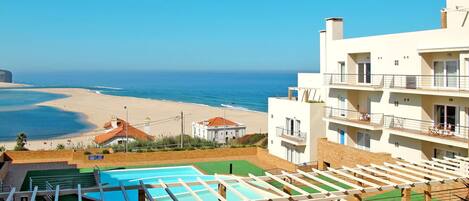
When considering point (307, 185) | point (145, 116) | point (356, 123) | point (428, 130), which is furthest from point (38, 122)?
point (307, 185)

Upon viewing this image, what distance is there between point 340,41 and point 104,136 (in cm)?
2177

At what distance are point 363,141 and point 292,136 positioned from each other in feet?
13.5

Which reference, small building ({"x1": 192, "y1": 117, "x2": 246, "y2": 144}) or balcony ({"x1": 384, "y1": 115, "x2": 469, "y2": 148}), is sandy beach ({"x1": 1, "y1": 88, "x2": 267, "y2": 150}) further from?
balcony ({"x1": 384, "y1": 115, "x2": 469, "y2": 148})

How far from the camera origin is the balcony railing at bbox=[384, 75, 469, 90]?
60.0ft

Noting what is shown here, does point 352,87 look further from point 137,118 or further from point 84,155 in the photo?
point 137,118

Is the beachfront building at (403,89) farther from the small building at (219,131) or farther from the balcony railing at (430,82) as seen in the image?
the small building at (219,131)

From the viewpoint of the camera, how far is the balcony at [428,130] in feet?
59.3

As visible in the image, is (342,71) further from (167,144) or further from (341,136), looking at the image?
(167,144)

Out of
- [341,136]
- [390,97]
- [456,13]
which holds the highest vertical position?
[456,13]

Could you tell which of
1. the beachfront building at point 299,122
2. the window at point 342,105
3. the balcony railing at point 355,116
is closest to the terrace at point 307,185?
the balcony railing at point 355,116

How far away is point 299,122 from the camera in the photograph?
26.6 meters

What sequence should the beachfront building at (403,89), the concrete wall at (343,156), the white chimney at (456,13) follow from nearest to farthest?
the beachfront building at (403,89)
the white chimney at (456,13)
the concrete wall at (343,156)

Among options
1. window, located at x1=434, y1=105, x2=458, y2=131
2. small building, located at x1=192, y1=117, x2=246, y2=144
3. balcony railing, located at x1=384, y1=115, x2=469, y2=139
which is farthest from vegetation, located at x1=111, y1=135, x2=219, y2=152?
window, located at x1=434, y1=105, x2=458, y2=131

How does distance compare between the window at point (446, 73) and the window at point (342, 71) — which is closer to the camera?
the window at point (446, 73)
